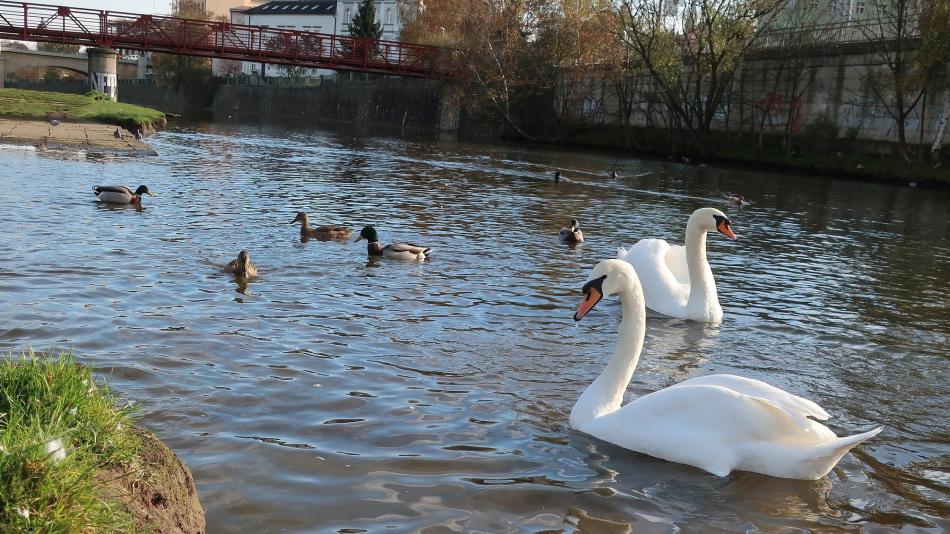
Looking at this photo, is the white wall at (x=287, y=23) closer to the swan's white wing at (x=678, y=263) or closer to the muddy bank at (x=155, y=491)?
the swan's white wing at (x=678, y=263)

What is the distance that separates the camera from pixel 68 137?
2441 cm

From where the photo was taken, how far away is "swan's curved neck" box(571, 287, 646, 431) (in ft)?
19.5

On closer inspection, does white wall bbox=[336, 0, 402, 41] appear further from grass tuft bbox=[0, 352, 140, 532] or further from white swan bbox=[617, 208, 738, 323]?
grass tuft bbox=[0, 352, 140, 532]

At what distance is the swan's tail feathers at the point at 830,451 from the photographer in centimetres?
496

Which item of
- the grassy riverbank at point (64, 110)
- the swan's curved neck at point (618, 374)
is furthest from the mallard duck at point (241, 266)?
the grassy riverbank at point (64, 110)

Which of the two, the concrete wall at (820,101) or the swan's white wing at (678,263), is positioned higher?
the concrete wall at (820,101)

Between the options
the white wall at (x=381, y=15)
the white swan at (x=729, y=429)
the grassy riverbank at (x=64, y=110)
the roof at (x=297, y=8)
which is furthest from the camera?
the roof at (x=297, y=8)

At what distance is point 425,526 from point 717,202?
1964cm

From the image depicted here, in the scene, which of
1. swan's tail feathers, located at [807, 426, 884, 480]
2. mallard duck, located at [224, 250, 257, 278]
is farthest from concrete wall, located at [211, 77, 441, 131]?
swan's tail feathers, located at [807, 426, 884, 480]

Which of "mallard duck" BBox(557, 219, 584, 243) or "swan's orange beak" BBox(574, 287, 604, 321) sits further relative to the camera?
"mallard duck" BBox(557, 219, 584, 243)

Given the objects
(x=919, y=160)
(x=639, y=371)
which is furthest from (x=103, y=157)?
(x=919, y=160)

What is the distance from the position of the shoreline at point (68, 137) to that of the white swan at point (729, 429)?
19.8 meters

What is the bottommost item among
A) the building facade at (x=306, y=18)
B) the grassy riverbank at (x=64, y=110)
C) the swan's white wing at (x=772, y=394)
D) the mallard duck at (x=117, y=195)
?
the swan's white wing at (x=772, y=394)

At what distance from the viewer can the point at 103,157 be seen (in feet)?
72.3
